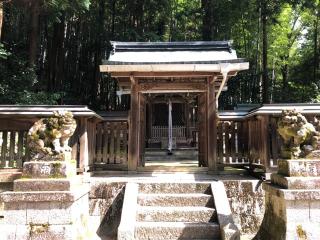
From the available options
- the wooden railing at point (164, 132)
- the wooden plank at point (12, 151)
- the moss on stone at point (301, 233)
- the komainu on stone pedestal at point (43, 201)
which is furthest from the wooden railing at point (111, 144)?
the wooden railing at point (164, 132)

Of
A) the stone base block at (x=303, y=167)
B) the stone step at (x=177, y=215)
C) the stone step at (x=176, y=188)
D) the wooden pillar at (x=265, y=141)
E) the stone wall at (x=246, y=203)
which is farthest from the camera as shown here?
the wooden pillar at (x=265, y=141)

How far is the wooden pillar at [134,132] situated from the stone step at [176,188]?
172cm

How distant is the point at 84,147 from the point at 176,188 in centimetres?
227

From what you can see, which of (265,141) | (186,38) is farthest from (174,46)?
(186,38)

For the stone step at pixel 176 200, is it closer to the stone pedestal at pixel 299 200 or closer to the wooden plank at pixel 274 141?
the stone pedestal at pixel 299 200

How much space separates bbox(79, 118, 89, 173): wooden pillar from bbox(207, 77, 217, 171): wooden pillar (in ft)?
9.80

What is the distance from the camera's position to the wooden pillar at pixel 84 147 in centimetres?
720

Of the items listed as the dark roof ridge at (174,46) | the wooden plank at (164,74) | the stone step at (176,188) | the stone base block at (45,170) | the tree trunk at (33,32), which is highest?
the tree trunk at (33,32)

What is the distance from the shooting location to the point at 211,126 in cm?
828

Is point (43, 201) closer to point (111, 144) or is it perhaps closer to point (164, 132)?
point (111, 144)

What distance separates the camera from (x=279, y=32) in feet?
70.3

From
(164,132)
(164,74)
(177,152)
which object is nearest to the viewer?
(164,74)

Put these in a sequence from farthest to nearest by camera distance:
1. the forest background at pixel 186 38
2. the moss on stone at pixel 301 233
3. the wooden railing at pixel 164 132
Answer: the wooden railing at pixel 164 132
the forest background at pixel 186 38
the moss on stone at pixel 301 233

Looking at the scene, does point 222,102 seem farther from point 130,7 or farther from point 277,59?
point 130,7
